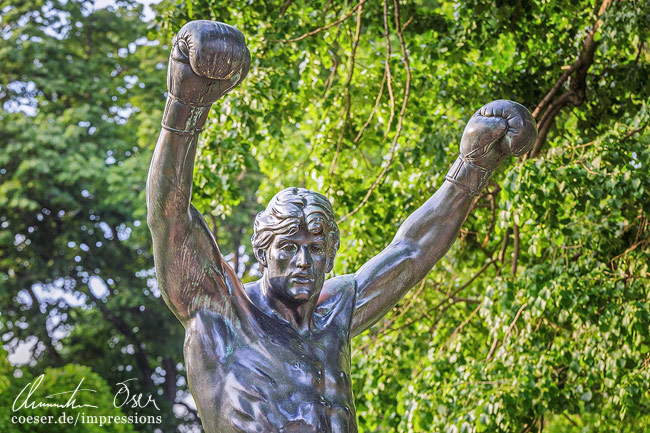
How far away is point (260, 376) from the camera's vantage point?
8.76ft

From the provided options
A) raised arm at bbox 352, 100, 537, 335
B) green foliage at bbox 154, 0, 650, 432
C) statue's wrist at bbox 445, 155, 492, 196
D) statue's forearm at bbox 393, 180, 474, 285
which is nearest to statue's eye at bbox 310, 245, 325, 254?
raised arm at bbox 352, 100, 537, 335

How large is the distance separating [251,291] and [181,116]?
2.04ft

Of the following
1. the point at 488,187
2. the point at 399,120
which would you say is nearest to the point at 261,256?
the point at 399,120

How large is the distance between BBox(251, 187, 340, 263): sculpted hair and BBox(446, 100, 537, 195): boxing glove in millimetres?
507

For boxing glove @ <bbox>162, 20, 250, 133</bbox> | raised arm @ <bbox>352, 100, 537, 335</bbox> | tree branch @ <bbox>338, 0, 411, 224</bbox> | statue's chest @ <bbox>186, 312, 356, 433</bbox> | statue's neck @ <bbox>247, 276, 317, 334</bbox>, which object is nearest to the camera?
boxing glove @ <bbox>162, 20, 250, 133</bbox>

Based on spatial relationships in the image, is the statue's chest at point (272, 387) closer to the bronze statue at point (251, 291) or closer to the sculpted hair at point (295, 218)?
the bronze statue at point (251, 291)

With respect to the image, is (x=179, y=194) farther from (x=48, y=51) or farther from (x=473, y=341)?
(x=48, y=51)

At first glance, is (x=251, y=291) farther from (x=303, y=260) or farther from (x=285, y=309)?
(x=303, y=260)

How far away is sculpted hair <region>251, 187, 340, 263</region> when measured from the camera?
9.07ft

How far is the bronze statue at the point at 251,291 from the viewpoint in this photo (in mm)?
2506

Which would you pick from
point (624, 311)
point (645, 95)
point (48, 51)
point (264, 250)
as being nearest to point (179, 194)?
point (264, 250)

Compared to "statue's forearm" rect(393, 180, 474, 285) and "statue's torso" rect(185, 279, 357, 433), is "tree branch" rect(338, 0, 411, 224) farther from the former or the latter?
"statue's torso" rect(185, 279, 357, 433)

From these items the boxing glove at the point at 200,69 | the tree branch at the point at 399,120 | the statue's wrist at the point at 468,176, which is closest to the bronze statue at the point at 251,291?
the boxing glove at the point at 200,69

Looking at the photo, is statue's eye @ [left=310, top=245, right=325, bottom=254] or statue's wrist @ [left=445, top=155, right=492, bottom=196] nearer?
statue's eye @ [left=310, top=245, right=325, bottom=254]
